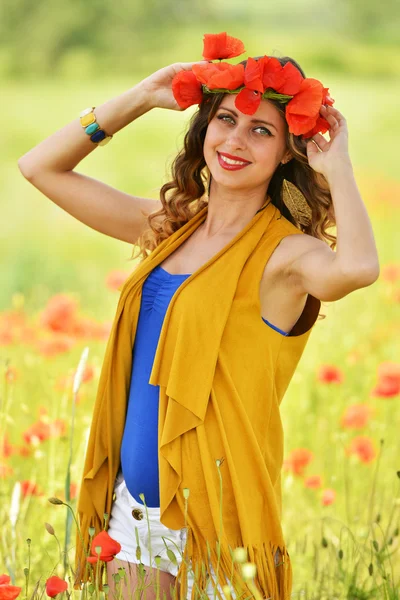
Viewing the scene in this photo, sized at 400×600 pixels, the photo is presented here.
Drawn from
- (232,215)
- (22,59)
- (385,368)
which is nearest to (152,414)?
(232,215)

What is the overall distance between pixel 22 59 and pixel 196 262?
13.9 meters

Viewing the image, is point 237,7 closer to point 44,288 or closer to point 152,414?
point 44,288

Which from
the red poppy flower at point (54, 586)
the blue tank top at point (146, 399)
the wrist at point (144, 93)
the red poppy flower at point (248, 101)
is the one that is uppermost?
the wrist at point (144, 93)

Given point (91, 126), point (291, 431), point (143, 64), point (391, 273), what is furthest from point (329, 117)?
point (143, 64)

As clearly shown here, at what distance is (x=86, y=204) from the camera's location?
2.73 meters

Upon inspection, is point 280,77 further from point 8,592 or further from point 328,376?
point 328,376

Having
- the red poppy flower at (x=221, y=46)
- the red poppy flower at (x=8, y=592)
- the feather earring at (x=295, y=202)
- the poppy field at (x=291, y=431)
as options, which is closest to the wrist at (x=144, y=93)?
the red poppy flower at (x=221, y=46)

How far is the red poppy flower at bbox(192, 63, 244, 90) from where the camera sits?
2.32 metres

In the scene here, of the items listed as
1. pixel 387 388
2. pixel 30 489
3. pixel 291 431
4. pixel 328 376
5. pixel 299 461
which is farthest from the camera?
pixel 291 431

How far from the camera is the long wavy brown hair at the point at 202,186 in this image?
2479mm

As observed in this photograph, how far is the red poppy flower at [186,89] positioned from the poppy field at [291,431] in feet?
1.50

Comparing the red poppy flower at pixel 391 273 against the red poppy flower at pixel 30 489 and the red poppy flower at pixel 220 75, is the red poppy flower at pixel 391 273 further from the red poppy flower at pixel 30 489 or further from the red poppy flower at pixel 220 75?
the red poppy flower at pixel 220 75

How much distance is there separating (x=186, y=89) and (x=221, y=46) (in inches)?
5.5

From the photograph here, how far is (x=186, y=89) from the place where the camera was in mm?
2477
